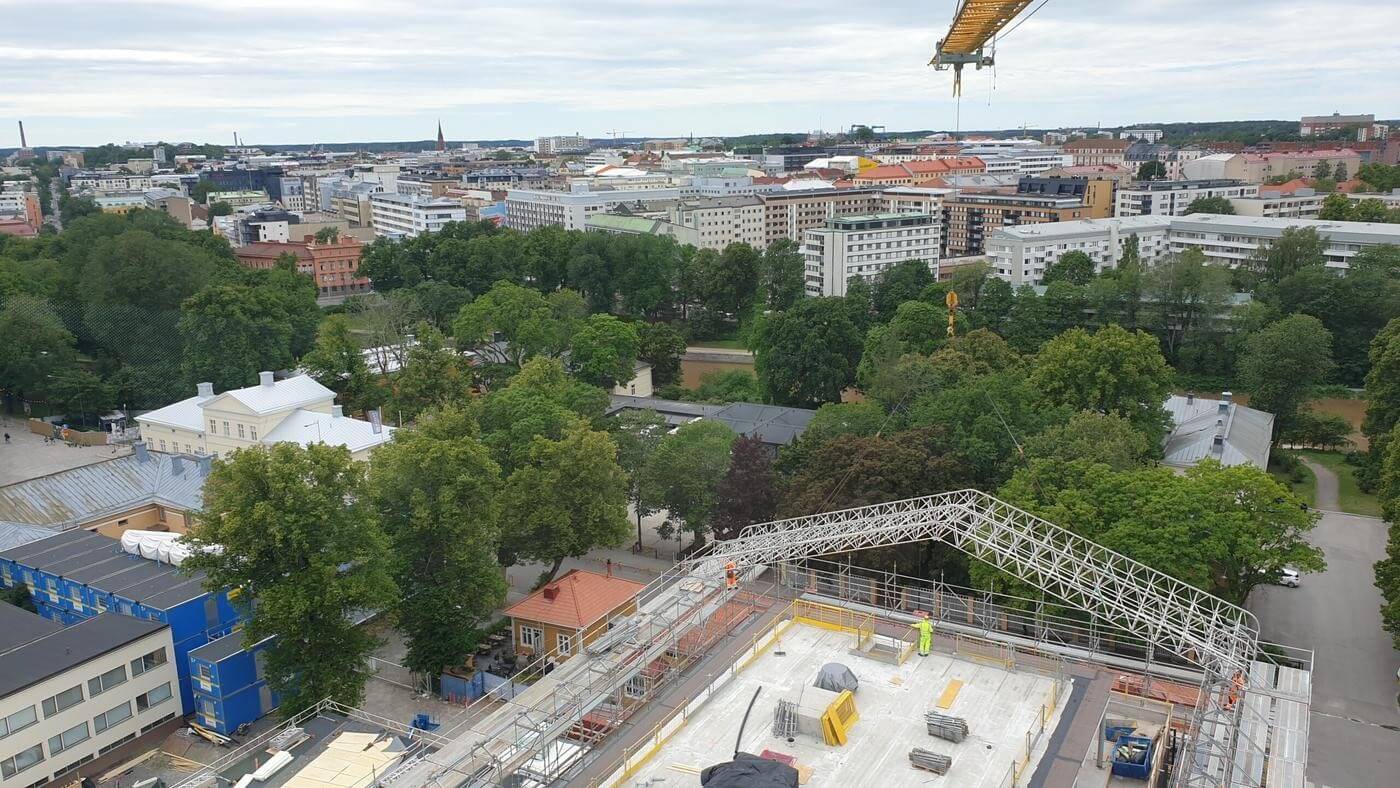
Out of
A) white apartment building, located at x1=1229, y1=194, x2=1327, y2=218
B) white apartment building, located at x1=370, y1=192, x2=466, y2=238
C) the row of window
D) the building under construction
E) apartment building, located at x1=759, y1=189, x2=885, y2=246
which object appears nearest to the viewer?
the building under construction

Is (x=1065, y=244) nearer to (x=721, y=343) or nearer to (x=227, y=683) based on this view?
(x=721, y=343)

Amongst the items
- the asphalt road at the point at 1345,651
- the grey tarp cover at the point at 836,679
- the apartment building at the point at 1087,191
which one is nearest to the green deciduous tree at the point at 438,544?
the grey tarp cover at the point at 836,679

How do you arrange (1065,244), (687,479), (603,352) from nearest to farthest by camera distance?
(687,479) < (603,352) < (1065,244)

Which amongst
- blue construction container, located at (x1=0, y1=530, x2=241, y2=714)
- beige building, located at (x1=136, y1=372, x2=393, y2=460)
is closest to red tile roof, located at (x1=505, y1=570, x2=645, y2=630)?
blue construction container, located at (x1=0, y1=530, x2=241, y2=714)

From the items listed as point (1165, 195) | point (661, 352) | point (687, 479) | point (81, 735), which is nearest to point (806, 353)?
point (661, 352)

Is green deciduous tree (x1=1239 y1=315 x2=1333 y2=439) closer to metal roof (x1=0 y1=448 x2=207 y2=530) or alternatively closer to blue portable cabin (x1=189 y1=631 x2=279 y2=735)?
blue portable cabin (x1=189 y1=631 x2=279 y2=735)
